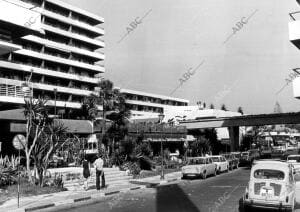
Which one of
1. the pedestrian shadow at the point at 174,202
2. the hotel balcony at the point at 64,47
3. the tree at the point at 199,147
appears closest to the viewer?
the pedestrian shadow at the point at 174,202

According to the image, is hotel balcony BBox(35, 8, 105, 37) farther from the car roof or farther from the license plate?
the license plate

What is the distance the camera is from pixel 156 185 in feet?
81.4

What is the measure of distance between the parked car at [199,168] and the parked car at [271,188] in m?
13.0

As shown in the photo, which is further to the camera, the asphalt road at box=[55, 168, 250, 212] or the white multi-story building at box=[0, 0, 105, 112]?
the white multi-story building at box=[0, 0, 105, 112]

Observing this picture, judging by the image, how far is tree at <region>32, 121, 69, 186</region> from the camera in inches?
823

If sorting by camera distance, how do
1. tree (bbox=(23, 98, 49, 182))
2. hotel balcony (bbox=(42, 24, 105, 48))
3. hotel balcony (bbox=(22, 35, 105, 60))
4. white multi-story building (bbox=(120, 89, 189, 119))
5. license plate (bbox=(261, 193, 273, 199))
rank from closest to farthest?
license plate (bbox=(261, 193, 273, 199)), tree (bbox=(23, 98, 49, 182)), hotel balcony (bbox=(22, 35, 105, 60)), hotel balcony (bbox=(42, 24, 105, 48)), white multi-story building (bbox=(120, 89, 189, 119))

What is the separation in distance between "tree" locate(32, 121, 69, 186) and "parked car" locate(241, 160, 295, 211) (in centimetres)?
1073

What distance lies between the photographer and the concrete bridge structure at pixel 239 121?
2338 inches

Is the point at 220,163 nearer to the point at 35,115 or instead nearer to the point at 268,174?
the point at 35,115

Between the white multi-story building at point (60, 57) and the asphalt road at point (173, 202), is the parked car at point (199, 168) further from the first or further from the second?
the white multi-story building at point (60, 57)

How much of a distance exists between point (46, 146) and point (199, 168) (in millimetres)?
10898

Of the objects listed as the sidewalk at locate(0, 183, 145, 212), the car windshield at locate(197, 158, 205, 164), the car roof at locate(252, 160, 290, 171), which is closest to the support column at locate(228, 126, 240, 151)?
the car windshield at locate(197, 158, 205, 164)

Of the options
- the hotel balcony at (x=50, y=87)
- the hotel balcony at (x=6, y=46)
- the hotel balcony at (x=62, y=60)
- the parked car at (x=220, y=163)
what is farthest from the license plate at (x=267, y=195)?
the hotel balcony at (x=62, y=60)

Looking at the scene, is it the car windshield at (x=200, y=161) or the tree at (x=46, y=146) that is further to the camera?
the car windshield at (x=200, y=161)
